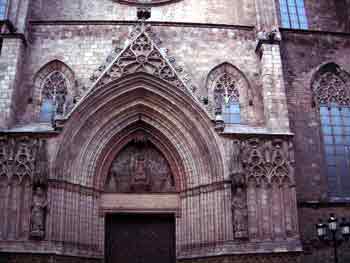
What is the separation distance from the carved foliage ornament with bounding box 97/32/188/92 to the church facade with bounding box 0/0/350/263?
39 millimetres

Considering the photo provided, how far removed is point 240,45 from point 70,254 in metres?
9.06

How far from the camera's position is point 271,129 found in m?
14.4

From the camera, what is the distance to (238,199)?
13.5 metres

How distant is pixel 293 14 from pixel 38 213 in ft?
43.4

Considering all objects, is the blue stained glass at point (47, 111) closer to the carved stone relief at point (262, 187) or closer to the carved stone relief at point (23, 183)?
the carved stone relief at point (23, 183)

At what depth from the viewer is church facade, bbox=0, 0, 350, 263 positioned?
43.9ft

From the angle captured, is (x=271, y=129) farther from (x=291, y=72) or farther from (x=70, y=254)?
(x=70, y=254)

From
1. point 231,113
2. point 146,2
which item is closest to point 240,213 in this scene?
point 231,113

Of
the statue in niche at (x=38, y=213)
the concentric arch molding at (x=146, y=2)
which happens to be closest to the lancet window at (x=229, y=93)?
the concentric arch molding at (x=146, y=2)

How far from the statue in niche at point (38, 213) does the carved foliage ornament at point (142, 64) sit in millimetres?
3994

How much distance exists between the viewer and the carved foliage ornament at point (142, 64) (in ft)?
48.7

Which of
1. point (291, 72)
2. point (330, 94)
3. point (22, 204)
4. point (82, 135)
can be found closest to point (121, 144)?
point (82, 135)

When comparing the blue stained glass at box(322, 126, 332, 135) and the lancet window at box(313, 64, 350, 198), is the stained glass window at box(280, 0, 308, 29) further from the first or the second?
the blue stained glass at box(322, 126, 332, 135)

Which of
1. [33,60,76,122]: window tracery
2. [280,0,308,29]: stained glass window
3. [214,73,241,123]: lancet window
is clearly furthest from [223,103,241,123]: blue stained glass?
[280,0,308,29]: stained glass window
